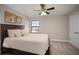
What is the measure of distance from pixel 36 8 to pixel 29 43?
2.32ft

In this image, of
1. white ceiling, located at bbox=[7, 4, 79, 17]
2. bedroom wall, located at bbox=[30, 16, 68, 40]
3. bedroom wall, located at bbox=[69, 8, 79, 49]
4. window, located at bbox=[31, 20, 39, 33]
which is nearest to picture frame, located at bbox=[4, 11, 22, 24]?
white ceiling, located at bbox=[7, 4, 79, 17]

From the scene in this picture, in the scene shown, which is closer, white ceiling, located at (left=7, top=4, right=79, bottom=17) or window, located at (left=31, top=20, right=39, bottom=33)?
white ceiling, located at (left=7, top=4, right=79, bottom=17)

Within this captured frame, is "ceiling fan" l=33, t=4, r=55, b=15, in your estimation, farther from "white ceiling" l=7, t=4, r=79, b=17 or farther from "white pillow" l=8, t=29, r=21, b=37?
"white pillow" l=8, t=29, r=21, b=37

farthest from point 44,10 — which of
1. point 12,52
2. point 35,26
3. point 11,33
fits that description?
A: point 12,52

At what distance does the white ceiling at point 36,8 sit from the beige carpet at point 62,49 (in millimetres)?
637

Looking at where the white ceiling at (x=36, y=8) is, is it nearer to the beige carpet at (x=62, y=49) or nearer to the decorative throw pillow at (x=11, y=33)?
the decorative throw pillow at (x=11, y=33)

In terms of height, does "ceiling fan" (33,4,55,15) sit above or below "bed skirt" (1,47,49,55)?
above

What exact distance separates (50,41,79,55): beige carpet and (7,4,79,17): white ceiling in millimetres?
637

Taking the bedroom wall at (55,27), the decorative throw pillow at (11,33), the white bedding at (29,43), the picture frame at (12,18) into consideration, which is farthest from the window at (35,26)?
the decorative throw pillow at (11,33)

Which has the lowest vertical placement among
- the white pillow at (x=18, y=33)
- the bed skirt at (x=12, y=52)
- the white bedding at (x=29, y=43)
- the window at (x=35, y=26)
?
the bed skirt at (x=12, y=52)

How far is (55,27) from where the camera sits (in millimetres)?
1844

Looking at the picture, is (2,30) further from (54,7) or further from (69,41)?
(69,41)

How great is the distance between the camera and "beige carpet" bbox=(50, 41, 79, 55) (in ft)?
5.52

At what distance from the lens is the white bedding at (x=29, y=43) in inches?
66.2
